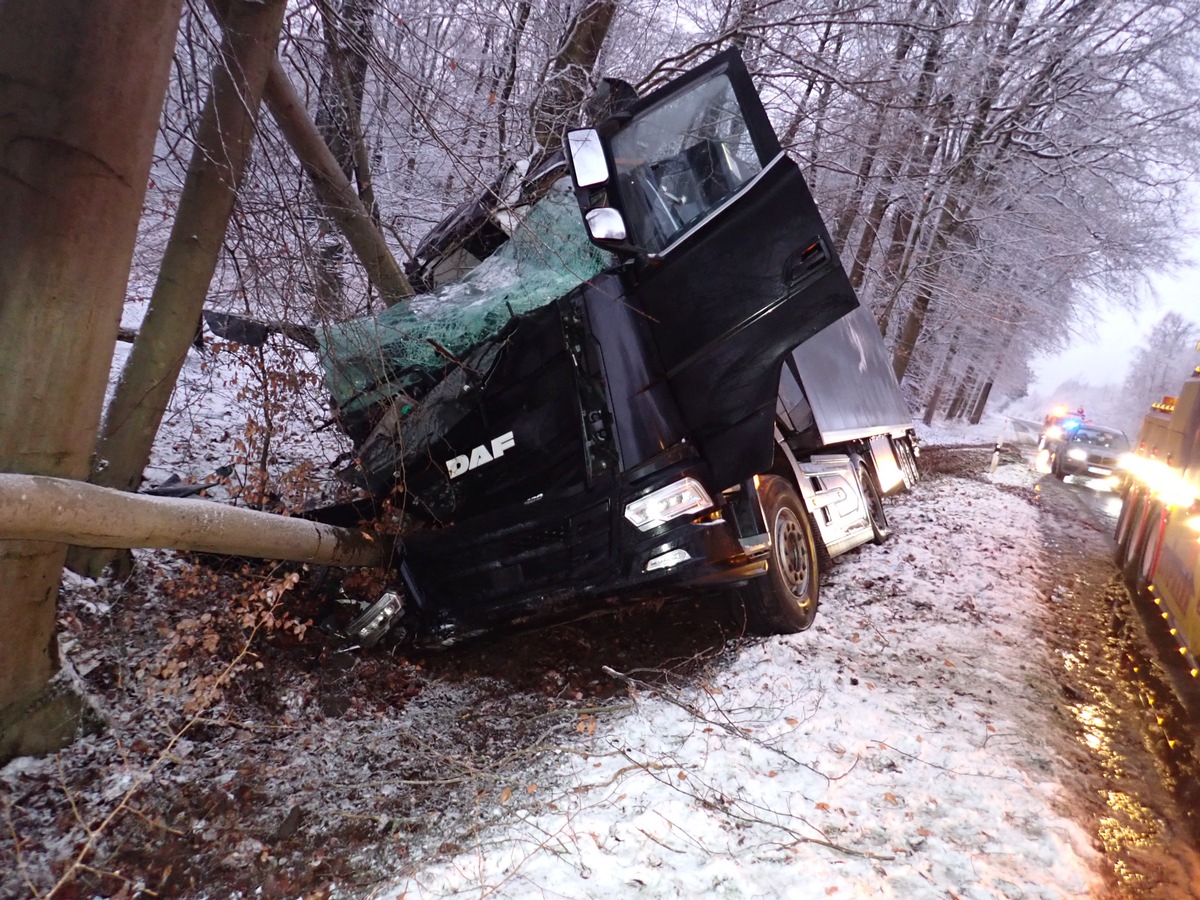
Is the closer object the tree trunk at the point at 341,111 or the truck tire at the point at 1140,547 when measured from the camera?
the tree trunk at the point at 341,111

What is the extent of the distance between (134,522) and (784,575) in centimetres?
333

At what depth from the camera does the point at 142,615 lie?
3594 mm

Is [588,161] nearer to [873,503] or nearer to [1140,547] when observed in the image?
[873,503]

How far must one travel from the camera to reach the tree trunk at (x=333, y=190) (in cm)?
445

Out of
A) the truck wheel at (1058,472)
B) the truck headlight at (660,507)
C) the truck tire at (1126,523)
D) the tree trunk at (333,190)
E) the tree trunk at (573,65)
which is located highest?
the tree trunk at (573,65)

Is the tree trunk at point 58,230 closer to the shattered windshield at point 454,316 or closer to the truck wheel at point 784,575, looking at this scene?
the shattered windshield at point 454,316

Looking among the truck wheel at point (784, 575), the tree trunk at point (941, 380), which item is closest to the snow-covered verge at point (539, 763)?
the truck wheel at point (784, 575)

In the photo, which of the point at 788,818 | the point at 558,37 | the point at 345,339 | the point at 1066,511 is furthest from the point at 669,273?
the point at 1066,511

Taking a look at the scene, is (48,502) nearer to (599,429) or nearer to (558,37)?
(599,429)

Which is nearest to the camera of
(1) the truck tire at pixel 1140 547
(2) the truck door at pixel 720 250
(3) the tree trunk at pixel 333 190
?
(2) the truck door at pixel 720 250

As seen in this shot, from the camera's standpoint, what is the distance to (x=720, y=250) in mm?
3623

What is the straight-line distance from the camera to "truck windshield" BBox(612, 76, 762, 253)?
12.4 ft

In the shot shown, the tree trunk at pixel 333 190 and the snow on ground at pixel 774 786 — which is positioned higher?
the tree trunk at pixel 333 190

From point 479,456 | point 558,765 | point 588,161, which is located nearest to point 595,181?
point 588,161
